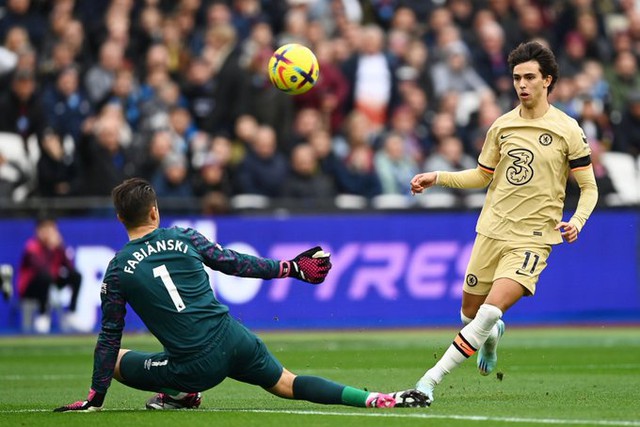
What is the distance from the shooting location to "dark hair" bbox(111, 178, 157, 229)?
8.97 m

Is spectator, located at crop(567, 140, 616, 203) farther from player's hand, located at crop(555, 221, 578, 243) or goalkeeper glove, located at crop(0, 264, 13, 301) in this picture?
player's hand, located at crop(555, 221, 578, 243)

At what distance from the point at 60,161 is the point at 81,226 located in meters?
0.99

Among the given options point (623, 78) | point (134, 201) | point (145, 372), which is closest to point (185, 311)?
point (145, 372)

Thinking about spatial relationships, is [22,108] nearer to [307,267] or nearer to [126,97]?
[126,97]

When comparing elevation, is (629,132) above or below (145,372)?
above

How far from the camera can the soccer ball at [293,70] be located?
43.5 feet

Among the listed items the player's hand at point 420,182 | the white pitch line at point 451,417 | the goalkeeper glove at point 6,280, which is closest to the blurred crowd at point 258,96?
the goalkeeper glove at point 6,280

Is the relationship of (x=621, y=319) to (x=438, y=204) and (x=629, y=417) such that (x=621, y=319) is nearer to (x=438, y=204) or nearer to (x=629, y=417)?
(x=438, y=204)

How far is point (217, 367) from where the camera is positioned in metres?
8.94

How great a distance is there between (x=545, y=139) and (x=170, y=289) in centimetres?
333

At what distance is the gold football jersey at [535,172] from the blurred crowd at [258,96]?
9.21m

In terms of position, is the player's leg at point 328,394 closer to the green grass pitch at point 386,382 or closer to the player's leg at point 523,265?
the green grass pitch at point 386,382

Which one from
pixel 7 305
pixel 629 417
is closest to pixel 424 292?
pixel 7 305

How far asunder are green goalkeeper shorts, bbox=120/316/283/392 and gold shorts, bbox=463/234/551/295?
218 cm
